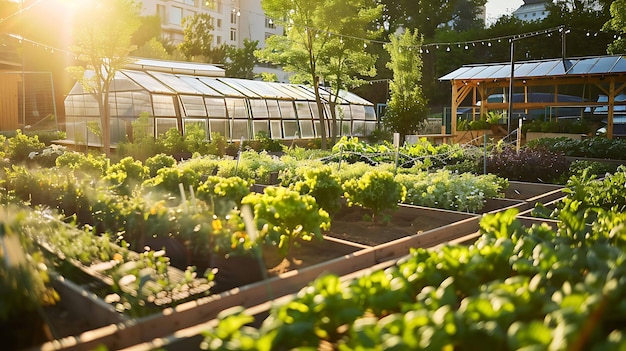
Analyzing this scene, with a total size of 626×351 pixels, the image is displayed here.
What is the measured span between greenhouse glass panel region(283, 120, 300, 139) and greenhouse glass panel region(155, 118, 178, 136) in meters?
4.66

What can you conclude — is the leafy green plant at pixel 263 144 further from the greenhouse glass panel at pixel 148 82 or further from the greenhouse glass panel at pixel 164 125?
the greenhouse glass panel at pixel 148 82

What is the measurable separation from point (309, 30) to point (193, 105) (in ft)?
13.8

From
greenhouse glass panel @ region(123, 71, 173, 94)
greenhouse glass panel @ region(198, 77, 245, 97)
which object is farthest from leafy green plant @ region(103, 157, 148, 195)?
greenhouse glass panel @ region(198, 77, 245, 97)

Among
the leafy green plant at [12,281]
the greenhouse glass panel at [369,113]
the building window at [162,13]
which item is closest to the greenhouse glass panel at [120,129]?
the greenhouse glass panel at [369,113]

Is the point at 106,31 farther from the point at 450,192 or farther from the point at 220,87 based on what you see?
the point at 450,192

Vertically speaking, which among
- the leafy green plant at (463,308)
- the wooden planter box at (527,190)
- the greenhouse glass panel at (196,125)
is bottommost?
the wooden planter box at (527,190)

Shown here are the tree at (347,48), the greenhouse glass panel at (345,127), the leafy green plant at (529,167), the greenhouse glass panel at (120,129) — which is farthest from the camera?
the greenhouse glass panel at (345,127)

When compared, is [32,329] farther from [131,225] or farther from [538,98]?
[538,98]

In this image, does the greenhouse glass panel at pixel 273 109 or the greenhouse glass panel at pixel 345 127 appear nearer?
the greenhouse glass panel at pixel 273 109

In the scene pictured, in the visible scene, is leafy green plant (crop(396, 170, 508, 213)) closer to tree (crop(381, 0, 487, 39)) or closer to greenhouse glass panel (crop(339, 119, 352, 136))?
greenhouse glass panel (crop(339, 119, 352, 136))

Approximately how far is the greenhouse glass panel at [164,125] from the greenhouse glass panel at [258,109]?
313cm

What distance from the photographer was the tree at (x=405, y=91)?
740 inches

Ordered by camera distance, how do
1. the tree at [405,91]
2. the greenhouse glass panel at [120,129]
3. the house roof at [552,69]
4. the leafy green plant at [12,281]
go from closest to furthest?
the leafy green plant at [12,281]
the greenhouse glass panel at [120,129]
the tree at [405,91]
the house roof at [552,69]

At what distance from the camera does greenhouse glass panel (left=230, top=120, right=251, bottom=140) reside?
1761cm
